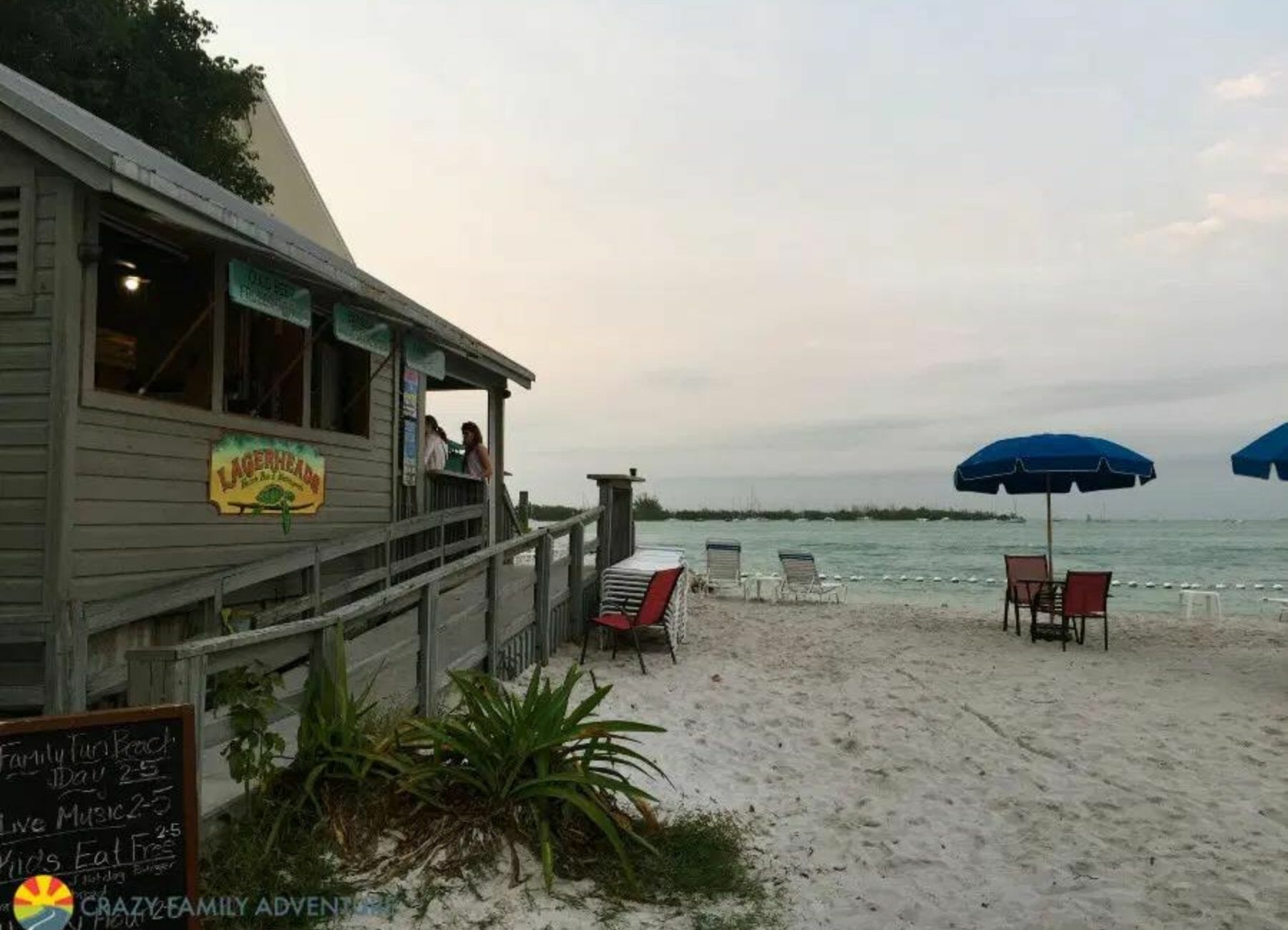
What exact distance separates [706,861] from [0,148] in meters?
5.10

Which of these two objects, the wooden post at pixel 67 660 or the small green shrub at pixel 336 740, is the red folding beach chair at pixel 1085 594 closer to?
the small green shrub at pixel 336 740

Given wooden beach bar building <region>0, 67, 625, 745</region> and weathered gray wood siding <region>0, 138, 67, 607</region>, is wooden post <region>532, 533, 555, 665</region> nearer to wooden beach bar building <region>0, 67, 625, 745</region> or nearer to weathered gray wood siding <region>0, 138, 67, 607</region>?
wooden beach bar building <region>0, 67, 625, 745</region>

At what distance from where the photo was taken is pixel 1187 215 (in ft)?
42.7

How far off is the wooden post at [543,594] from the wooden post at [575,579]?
0.92m

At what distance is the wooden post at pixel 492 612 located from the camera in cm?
636

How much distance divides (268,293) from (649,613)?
4.10 m

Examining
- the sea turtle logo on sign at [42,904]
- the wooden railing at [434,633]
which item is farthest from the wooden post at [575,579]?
the sea turtle logo on sign at [42,904]

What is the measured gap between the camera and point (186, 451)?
18.2 ft

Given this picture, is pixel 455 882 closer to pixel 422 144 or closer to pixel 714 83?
pixel 714 83

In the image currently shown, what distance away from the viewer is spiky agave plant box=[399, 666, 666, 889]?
368 cm

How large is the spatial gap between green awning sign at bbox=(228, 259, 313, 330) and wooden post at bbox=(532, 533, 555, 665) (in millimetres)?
2635

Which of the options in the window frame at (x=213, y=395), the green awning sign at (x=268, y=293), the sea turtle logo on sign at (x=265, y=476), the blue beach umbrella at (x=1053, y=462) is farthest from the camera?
the blue beach umbrella at (x=1053, y=462)

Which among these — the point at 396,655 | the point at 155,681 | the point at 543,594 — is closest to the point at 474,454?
the point at 543,594

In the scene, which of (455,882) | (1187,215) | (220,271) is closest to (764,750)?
(455,882)
